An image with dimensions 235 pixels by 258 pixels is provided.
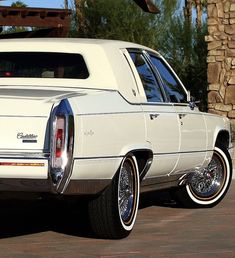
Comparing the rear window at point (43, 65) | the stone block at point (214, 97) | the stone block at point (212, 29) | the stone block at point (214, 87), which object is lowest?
the stone block at point (214, 97)

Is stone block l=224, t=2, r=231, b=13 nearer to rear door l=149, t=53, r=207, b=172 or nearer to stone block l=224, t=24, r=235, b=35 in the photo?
stone block l=224, t=24, r=235, b=35

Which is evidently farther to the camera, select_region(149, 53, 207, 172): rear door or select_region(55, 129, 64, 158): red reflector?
select_region(149, 53, 207, 172): rear door

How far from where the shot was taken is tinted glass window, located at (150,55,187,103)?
376 inches

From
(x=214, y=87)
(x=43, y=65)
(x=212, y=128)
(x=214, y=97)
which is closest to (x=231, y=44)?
(x=214, y=87)

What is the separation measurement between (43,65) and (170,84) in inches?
64.6

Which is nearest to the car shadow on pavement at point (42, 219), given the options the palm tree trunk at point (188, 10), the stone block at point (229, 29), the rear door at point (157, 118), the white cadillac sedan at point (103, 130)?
the white cadillac sedan at point (103, 130)

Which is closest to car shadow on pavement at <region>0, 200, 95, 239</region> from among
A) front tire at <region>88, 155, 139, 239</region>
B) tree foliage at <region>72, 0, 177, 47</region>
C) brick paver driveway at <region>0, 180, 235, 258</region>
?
brick paver driveway at <region>0, 180, 235, 258</region>

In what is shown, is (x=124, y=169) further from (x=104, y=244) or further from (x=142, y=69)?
(x=142, y=69)

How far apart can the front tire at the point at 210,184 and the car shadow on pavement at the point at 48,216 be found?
0.34 metres

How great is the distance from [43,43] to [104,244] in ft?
7.61

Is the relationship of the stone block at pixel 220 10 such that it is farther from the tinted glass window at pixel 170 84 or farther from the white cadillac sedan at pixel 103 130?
the tinted glass window at pixel 170 84

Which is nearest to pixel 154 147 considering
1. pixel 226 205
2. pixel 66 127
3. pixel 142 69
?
pixel 142 69

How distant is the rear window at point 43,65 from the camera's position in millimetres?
8711

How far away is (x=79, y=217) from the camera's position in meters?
9.60
